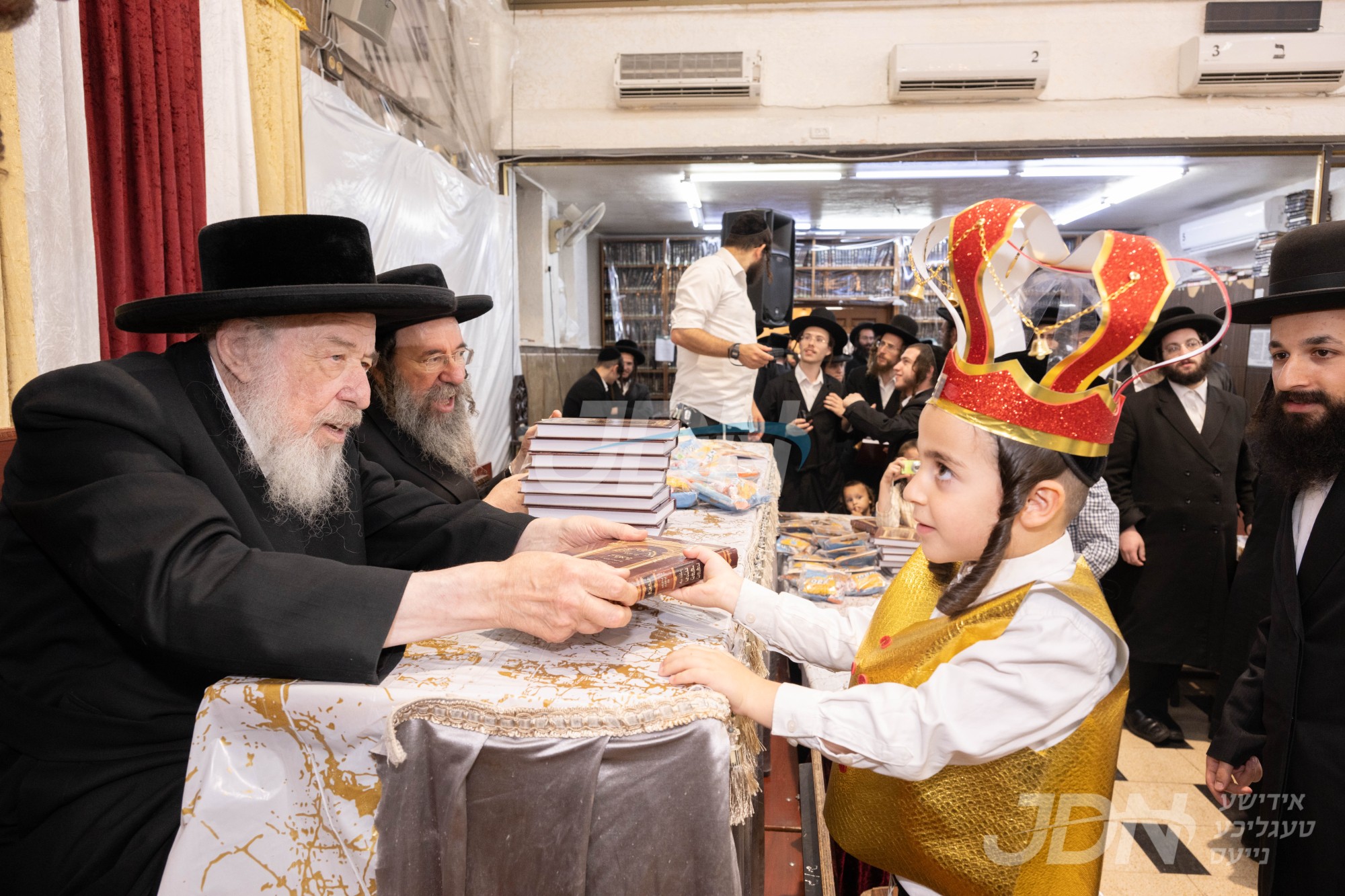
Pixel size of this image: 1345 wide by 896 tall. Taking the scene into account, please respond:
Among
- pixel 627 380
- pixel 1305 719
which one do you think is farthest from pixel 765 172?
→ pixel 1305 719

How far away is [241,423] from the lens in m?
A: 1.45

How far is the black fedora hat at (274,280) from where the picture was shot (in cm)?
134

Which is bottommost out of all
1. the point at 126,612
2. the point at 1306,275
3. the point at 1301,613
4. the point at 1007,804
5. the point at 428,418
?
the point at 1007,804

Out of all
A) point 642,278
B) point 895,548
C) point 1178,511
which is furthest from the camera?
point 642,278

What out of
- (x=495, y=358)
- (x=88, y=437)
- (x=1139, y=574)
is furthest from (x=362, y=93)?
(x=1139, y=574)

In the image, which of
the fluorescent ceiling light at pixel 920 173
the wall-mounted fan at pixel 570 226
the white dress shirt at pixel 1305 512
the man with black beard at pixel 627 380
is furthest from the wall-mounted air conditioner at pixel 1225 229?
the white dress shirt at pixel 1305 512

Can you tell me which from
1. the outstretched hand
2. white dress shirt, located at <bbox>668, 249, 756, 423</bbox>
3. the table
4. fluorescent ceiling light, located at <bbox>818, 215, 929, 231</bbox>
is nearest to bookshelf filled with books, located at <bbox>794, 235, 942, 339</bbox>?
fluorescent ceiling light, located at <bbox>818, 215, 929, 231</bbox>

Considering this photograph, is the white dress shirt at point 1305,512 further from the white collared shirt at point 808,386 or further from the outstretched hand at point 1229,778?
the white collared shirt at point 808,386

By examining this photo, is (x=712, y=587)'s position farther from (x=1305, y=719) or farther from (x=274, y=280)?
(x=1305, y=719)

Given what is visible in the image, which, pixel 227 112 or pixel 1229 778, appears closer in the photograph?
pixel 1229 778

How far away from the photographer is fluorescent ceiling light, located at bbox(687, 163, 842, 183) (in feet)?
22.9

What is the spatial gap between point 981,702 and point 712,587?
1.71 ft

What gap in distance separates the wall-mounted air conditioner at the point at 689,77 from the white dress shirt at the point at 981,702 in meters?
6.11

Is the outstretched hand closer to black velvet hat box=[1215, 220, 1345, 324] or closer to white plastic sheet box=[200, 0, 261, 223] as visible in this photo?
black velvet hat box=[1215, 220, 1345, 324]
